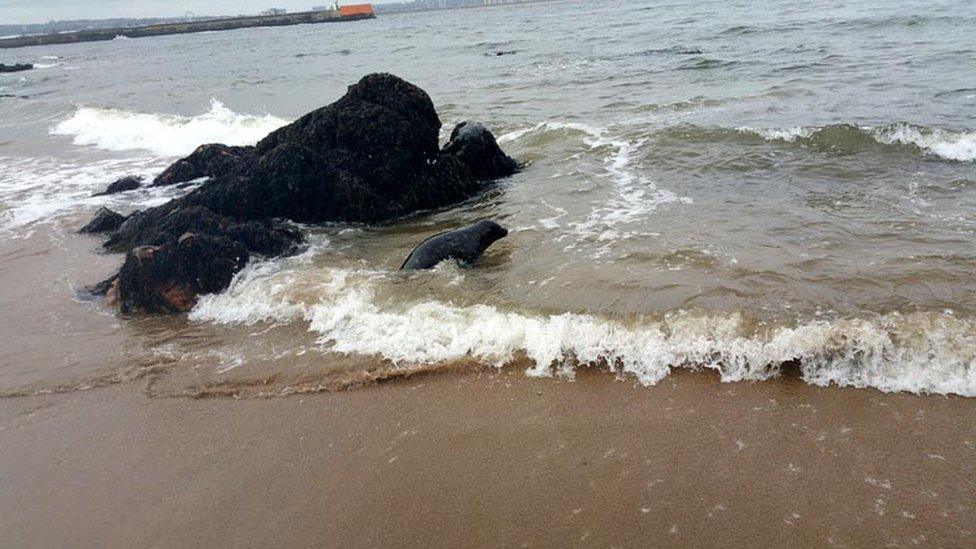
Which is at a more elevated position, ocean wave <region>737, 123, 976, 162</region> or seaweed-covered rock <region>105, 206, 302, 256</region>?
ocean wave <region>737, 123, 976, 162</region>

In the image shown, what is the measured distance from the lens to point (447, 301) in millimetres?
6121

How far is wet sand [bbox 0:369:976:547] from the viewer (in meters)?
3.45

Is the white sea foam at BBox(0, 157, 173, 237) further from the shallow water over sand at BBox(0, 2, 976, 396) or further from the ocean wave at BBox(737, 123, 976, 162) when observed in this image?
the ocean wave at BBox(737, 123, 976, 162)

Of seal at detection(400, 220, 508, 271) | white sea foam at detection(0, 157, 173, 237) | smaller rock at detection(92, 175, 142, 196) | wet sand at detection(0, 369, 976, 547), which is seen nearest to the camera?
wet sand at detection(0, 369, 976, 547)

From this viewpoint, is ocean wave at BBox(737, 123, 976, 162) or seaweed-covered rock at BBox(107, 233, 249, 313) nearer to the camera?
seaweed-covered rock at BBox(107, 233, 249, 313)

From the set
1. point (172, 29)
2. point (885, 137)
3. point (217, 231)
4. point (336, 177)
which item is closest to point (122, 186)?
point (336, 177)

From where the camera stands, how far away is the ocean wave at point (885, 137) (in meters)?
9.39

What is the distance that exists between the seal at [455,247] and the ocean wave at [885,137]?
20.5 ft

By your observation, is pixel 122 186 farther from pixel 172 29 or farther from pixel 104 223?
pixel 172 29

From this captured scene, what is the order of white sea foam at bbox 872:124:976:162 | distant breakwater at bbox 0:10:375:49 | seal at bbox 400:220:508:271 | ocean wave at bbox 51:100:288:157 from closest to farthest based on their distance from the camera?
seal at bbox 400:220:508:271, white sea foam at bbox 872:124:976:162, ocean wave at bbox 51:100:288:157, distant breakwater at bbox 0:10:375:49

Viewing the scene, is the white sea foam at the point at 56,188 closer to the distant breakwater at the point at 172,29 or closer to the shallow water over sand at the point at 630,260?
the shallow water over sand at the point at 630,260

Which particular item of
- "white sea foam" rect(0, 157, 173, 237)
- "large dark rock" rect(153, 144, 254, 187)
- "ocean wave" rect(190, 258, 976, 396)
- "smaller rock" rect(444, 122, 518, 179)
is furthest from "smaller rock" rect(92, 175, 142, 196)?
"ocean wave" rect(190, 258, 976, 396)

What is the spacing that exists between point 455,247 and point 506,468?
11.7 ft

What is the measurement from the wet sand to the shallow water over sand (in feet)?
1.31
